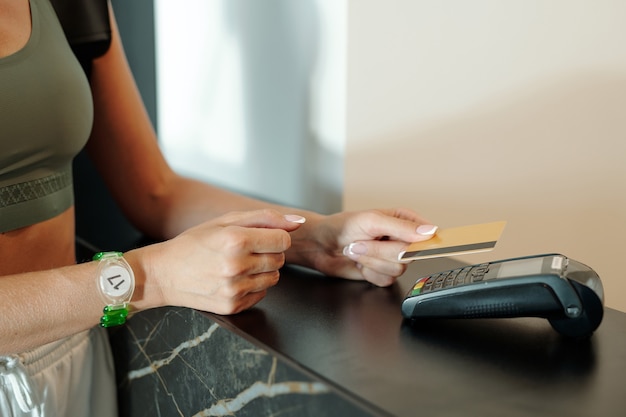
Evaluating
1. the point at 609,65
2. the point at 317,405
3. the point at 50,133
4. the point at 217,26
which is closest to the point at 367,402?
the point at 317,405

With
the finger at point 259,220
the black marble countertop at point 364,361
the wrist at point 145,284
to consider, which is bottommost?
the black marble countertop at point 364,361

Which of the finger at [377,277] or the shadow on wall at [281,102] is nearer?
the finger at [377,277]

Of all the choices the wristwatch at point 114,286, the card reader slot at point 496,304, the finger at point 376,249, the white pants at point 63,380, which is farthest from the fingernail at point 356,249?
the white pants at point 63,380

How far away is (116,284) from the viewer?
2.74ft

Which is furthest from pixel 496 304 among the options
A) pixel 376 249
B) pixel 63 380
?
pixel 63 380

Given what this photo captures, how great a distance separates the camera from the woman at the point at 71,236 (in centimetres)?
83

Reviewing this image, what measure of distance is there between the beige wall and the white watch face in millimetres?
441

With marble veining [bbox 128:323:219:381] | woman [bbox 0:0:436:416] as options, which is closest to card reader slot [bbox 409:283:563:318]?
woman [bbox 0:0:436:416]

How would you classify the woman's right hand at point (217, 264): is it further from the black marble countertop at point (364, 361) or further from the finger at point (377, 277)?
the finger at point (377, 277)

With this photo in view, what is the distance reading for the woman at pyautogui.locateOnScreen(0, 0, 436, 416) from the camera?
2.72 feet

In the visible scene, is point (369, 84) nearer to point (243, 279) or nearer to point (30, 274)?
point (243, 279)

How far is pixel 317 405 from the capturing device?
0.66 metres

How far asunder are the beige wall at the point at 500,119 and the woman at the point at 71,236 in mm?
249

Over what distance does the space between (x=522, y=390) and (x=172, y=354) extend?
0.44 m
